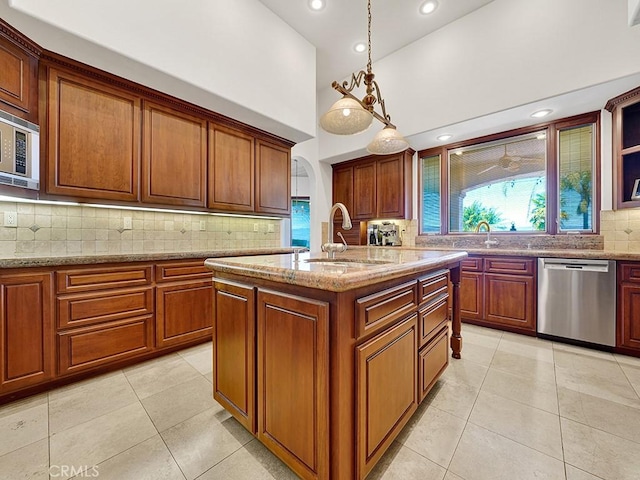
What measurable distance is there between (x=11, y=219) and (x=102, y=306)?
98 cm

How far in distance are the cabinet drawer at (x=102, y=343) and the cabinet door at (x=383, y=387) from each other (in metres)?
2.07

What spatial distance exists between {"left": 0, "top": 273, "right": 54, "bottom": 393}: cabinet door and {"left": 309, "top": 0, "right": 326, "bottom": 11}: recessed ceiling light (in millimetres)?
3575

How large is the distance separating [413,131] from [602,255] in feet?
7.83

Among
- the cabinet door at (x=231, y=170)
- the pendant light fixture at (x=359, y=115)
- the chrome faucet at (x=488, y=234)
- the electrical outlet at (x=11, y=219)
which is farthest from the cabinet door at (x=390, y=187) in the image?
the electrical outlet at (x=11, y=219)

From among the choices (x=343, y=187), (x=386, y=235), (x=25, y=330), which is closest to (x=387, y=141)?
(x=386, y=235)

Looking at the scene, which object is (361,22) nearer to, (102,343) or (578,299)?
(578,299)

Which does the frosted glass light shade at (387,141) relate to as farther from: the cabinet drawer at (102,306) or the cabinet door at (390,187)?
the cabinet drawer at (102,306)

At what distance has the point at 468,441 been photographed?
55.6 inches

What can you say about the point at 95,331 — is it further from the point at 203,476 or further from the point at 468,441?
the point at 468,441

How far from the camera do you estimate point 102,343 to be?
2088 millimetres

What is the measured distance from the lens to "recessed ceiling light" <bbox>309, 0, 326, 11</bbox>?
2975 millimetres

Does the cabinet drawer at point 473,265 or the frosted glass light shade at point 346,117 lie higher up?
the frosted glass light shade at point 346,117

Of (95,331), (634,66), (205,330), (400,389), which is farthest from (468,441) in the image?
(634,66)

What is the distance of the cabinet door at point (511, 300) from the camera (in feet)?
9.69
